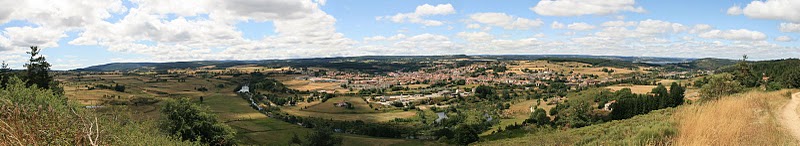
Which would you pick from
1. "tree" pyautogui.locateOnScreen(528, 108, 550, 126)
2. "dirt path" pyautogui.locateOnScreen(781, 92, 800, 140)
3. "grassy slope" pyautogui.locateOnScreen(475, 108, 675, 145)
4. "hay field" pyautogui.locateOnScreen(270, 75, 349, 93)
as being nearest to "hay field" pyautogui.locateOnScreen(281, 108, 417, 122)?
"tree" pyautogui.locateOnScreen(528, 108, 550, 126)

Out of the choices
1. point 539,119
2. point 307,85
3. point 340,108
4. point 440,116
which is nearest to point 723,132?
point 539,119

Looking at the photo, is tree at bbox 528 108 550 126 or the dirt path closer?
the dirt path

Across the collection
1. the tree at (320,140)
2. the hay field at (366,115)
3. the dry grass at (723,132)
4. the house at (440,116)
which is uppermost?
the dry grass at (723,132)

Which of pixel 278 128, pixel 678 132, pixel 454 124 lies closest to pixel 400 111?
pixel 454 124

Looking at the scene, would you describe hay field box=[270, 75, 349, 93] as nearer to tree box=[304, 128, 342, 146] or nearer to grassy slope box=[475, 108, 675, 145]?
tree box=[304, 128, 342, 146]

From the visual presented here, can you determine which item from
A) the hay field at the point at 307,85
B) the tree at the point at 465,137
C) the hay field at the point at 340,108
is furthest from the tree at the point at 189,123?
the hay field at the point at 307,85

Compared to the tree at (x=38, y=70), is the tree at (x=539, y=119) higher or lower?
lower

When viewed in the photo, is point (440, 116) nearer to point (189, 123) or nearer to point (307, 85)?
point (189, 123)

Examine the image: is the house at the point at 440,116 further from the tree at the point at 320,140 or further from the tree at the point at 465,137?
the tree at the point at 320,140

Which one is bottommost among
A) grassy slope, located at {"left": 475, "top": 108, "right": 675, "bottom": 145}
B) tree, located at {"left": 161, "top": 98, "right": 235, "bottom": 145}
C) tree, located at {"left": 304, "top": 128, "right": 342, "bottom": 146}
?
tree, located at {"left": 304, "top": 128, "right": 342, "bottom": 146}
